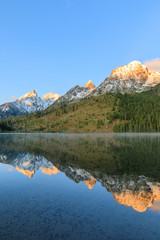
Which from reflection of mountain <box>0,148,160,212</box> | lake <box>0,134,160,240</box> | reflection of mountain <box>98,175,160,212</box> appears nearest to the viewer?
lake <box>0,134,160,240</box>

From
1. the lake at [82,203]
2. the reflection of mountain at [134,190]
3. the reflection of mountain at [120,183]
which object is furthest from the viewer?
the reflection of mountain at [120,183]

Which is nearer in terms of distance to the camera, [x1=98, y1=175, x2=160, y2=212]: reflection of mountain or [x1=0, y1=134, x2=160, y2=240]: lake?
[x1=0, y1=134, x2=160, y2=240]: lake

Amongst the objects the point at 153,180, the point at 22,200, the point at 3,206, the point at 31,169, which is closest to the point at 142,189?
the point at 153,180

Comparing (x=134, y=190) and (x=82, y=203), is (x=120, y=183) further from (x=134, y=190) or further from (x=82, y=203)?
(x=82, y=203)

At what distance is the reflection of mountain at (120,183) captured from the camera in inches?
615

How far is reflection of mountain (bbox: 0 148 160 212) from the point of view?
15609mm

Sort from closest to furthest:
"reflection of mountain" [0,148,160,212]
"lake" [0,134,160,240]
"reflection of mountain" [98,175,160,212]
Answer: "lake" [0,134,160,240]
"reflection of mountain" [98,175,160,212]
"reflection of mountain" [0,148,160,212]

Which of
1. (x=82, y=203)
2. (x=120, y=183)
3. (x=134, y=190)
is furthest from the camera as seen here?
(x=120, y=183)

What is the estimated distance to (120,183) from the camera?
1981 cm

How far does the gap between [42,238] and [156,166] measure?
20.9 meters

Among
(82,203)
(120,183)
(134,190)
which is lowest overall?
(82,203)

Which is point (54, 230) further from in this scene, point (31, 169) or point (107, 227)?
point (31, 169)

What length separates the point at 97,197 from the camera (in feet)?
55.4

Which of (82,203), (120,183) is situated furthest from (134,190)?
(82,203)
